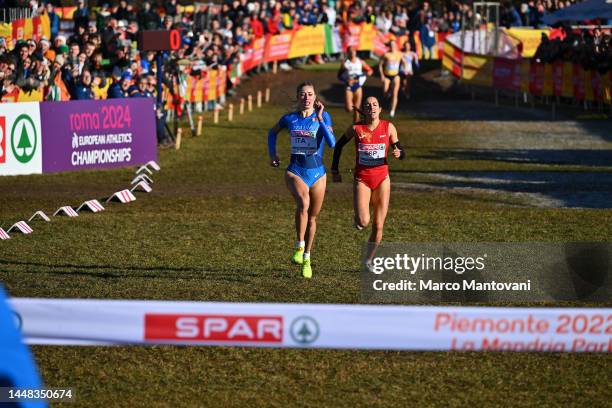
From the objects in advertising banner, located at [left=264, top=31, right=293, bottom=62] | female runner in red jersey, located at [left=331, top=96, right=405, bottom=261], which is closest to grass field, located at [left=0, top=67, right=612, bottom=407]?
A: female runner in red jersey, located at [left=331, top=96, right=405, bottom=261]

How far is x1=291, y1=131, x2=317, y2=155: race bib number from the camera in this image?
14.0m

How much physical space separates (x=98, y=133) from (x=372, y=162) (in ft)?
40.2

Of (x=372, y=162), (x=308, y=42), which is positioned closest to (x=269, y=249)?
(x=372, y=162)

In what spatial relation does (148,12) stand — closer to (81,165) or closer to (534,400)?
(81,165)

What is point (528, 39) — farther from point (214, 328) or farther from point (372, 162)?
point (214, 328)

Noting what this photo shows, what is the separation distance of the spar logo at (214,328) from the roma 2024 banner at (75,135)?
56.0 ft

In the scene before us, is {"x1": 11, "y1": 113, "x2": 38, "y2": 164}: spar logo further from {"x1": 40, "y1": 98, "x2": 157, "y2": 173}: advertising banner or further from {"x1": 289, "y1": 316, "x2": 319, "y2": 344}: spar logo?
{"x1": 289, "y1": 316, "x2": 319, "y2": 344}: spar logo

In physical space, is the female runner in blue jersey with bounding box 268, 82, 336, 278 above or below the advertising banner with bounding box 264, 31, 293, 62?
above

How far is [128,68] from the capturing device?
29.2 meters

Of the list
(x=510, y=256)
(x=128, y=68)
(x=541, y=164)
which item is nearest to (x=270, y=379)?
(x=510, y=256)

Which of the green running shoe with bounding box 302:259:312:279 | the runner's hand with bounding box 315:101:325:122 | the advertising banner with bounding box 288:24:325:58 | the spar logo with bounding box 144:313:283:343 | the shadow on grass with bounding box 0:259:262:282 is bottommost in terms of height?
the advertising banner with bounding box 288:24:325:58

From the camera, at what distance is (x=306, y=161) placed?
46.1ft

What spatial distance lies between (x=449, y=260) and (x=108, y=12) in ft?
85.1

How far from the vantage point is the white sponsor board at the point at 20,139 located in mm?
22750
